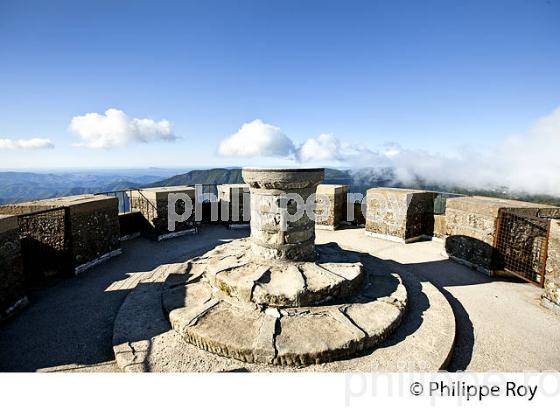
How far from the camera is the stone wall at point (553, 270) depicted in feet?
16.9

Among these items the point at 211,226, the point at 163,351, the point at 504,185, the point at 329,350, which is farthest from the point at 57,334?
the point at 504,185

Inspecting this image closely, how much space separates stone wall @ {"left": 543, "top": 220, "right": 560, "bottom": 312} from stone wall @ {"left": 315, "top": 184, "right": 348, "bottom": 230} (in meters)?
6.79

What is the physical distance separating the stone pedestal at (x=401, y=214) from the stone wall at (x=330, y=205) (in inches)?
58.4

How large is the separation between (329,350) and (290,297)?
1.04 m

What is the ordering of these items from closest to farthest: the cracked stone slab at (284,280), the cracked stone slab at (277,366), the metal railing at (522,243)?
1. the cracked stone slab at (277,366)
2. the cracked stone slab at (284,280)
3. the metal railing at (522,243)

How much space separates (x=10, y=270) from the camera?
5207mm

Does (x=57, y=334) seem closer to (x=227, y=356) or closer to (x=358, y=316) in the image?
(x=227, y=356)

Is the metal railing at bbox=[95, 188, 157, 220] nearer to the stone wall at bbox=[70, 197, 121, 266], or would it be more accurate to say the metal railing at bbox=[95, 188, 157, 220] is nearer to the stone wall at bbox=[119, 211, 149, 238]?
the stone wall at bbox=[119, 211, 149, 238]

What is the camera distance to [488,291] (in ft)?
19.9

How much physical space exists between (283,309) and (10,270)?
5.17 m

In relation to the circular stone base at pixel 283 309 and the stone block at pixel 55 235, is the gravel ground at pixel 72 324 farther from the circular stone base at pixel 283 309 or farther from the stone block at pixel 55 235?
the circular stone base at pixel 283 309

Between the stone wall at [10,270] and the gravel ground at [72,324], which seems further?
the stone wall at [10,270]

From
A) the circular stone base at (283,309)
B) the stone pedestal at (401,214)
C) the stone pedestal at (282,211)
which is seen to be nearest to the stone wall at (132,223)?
the circular stone base at (283,309)

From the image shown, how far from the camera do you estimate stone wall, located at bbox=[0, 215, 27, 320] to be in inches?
198
